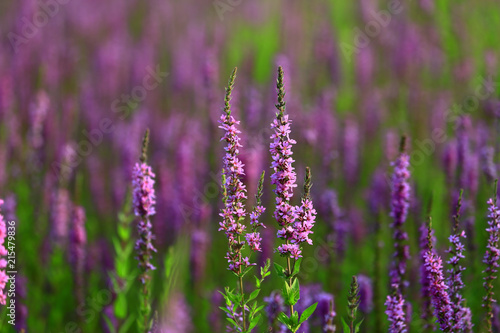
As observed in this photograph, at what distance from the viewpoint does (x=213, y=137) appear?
6.23 metres

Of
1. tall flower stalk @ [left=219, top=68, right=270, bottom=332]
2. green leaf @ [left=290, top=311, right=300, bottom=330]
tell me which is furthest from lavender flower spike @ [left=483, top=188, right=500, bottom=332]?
tall flower stalk @ [left=219, top=68, right=270, bottom=332]

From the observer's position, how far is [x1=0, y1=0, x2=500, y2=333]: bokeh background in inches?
189

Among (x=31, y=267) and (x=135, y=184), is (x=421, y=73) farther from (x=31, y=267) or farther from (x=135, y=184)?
(x=135, y=184)

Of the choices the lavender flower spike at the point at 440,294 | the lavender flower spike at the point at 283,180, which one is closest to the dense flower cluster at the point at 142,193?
the lavender flower spike at the point at 283,180

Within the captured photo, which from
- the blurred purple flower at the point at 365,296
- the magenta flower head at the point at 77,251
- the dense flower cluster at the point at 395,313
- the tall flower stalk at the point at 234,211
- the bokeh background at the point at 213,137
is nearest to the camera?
the tall flower stalk at the point at 234,211

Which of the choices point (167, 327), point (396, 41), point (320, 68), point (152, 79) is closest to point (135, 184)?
point (167, 327)

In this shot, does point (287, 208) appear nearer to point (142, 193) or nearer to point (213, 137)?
point (142, 193)

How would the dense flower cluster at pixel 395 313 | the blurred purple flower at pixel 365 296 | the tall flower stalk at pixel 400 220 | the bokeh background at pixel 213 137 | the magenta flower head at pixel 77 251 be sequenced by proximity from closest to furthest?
the dense flower cluster at pixel 395 313
the tall flower stalk at pixel 400 220
the blurred purple flower at pixel 365 296
the magenta flower head at pixel 77 251
the bokeh background at pixel 213 137

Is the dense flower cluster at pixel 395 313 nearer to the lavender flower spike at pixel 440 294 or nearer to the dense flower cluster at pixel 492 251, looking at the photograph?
the lavender flower spike at pixel 440 294

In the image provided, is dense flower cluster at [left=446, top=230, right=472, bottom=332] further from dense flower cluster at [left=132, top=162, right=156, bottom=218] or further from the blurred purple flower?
the blurred purple flower

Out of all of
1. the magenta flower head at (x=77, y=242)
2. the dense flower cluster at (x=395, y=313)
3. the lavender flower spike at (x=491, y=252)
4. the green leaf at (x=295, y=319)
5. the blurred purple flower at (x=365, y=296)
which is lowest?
the green leaf at (x=295, y=319)

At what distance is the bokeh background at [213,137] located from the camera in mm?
4801

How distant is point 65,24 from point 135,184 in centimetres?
950

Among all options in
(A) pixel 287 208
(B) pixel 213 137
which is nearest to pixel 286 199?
(A) pixel 287 208
